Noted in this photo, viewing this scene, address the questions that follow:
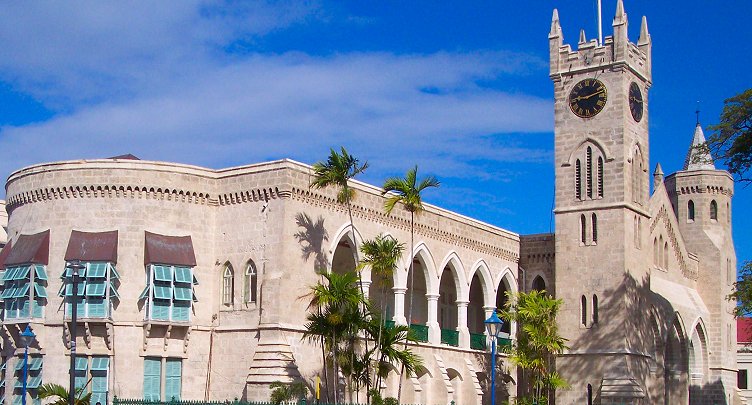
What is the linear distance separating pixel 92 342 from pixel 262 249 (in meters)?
6.17

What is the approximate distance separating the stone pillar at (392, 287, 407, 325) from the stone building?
76mm

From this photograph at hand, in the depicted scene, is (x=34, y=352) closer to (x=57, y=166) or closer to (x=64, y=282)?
(x=64, y=282)

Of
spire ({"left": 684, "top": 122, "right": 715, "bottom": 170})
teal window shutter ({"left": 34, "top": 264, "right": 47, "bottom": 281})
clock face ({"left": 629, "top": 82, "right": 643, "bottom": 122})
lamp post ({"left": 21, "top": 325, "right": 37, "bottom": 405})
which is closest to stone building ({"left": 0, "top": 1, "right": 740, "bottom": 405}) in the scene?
teal window shutter ({"left": 34, "top": 264, "right": 47, "bottom": 281})

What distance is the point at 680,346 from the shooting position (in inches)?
2052

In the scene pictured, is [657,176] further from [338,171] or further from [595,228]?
[338,171]

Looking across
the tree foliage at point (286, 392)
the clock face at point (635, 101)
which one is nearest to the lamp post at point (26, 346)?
the tree foliage at point (286, 392)

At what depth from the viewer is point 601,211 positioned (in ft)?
150

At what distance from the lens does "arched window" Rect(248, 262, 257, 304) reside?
36438mm

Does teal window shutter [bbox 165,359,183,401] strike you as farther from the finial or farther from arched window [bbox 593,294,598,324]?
the finial

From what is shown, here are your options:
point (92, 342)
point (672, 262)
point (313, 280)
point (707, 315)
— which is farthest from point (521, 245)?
point (92, 342)

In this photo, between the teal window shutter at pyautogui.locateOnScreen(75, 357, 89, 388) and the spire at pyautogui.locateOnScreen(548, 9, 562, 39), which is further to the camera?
the spire at pyautogui.locateOnScreen(548, 9, 562, 39)

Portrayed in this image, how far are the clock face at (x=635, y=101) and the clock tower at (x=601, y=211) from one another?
0.14ft

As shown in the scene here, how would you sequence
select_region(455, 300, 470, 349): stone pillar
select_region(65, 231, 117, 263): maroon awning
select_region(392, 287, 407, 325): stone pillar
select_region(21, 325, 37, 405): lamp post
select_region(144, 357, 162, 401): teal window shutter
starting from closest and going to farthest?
1. select_region(21, 325, 37, 405): lamp post
2. select_region(65, 231, 117, 263): maroon awning
3. select_region(144, 357, 162, 401): teal window shutter
4. select_region(392, 287, 407, 325): stone pillar
5. select_region(455, 300, 470, 349): stone pillar

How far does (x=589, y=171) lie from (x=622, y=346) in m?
7.52
